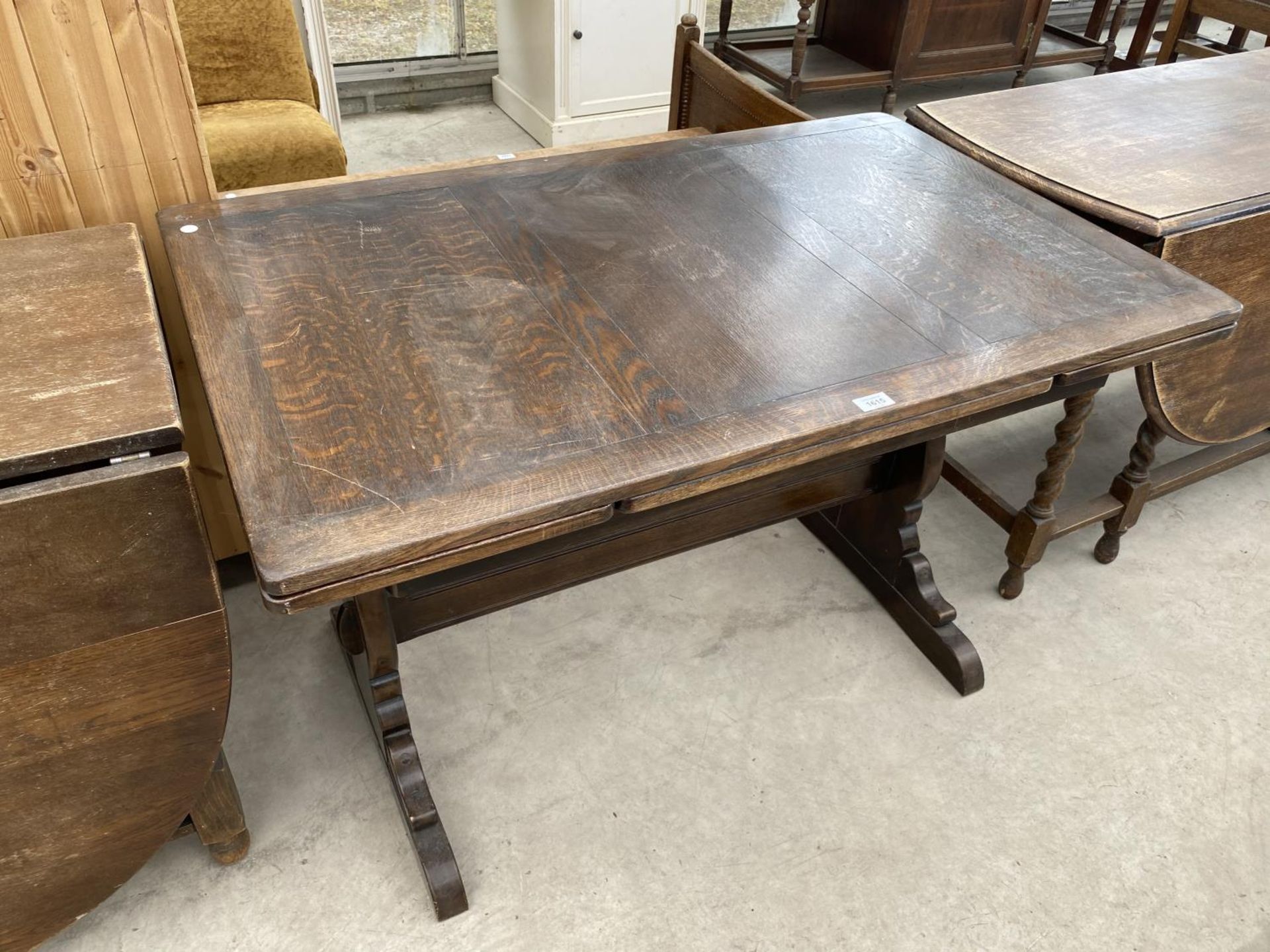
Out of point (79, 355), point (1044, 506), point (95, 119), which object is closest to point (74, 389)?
point (79, 355)

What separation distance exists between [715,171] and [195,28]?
70.6 inches

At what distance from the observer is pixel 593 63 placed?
11.7ft

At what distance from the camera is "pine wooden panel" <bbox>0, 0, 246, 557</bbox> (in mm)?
1315

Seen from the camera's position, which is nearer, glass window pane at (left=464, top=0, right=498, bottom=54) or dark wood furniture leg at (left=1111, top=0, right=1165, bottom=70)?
glass window pane at (left=464, top=0, right=498, bottom=54)

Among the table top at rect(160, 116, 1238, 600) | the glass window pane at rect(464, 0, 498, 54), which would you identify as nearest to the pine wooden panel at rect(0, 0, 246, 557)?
the table top at rect(160, 116, 1238, 600)

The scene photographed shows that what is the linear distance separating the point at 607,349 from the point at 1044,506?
1.10 meters

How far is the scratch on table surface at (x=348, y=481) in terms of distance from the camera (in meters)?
0.96

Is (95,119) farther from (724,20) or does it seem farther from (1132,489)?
(724,20)

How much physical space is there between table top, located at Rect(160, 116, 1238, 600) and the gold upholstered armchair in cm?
112

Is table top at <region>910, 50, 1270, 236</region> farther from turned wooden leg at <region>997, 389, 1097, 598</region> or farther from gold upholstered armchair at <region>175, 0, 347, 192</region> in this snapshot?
gold upholstered armchair at <region>175, 0, 347, 192</region>

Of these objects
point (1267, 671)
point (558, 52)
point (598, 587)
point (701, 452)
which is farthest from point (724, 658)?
point (558, 52)

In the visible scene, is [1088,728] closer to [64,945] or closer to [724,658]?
[724,658]

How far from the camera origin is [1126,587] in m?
2.04

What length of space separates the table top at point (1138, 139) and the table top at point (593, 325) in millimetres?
148
